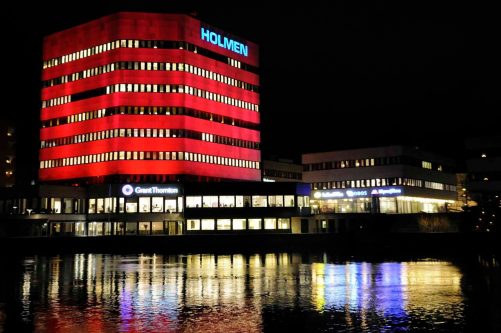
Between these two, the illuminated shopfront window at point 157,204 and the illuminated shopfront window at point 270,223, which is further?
the illuminated shopfront window at point 157,204

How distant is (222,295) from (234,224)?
8076 centimetres

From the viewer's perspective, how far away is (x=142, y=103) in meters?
121

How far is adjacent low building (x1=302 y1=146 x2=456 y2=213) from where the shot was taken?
142875 mm

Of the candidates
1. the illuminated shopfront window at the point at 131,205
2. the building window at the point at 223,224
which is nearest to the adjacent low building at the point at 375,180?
the building window at the point at 223,224

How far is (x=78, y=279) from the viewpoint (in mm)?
40719

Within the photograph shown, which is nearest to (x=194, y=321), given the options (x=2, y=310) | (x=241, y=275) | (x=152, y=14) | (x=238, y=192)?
(x=2, y=310)

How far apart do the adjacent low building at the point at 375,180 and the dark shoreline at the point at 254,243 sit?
164ft

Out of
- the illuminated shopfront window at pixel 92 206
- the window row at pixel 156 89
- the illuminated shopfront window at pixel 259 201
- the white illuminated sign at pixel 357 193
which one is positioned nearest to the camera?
the illuminated shopfront window at pixel 259 201

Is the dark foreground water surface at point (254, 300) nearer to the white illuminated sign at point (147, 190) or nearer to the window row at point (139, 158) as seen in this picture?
the white illuminated sign at point (147, 190)

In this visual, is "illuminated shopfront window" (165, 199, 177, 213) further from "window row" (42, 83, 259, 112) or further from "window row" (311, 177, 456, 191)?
"window row" (311, 177, 456, 191)

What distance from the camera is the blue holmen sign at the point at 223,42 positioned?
131 metres

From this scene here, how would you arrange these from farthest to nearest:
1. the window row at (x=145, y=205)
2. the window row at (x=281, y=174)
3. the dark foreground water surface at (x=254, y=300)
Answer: the window row at (x=281, y=174) → the window row at (x=145, y=205) → the dark foreground water surface at (x=254, y=300)

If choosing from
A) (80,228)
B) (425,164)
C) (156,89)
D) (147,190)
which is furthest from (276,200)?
(425,164)

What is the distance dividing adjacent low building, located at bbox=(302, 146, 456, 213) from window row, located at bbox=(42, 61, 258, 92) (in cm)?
3463
